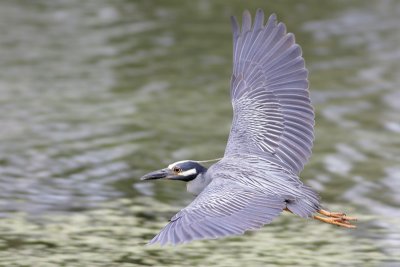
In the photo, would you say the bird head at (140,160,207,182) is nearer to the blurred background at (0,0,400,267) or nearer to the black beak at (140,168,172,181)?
the black beak at (140,168,172,181)

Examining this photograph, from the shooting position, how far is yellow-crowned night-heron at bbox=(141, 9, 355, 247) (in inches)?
247

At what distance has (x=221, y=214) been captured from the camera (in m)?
6.01

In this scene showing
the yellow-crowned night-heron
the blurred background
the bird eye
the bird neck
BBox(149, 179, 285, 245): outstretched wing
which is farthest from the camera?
the blurred background

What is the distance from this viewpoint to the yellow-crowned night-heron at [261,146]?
20.6 ft

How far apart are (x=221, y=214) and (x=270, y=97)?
5.58ft

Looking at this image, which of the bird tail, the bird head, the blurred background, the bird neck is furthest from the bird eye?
the bird tail

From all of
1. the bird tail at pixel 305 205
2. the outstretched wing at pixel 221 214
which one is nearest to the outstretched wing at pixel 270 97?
the bird tail at pixel 305 205

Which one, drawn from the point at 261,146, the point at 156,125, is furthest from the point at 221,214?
the point at 156,125

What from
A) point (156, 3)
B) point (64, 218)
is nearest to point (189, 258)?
point (64, 218)

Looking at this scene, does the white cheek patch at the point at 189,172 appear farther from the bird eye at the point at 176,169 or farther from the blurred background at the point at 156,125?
the blurred background at the point at 156,125

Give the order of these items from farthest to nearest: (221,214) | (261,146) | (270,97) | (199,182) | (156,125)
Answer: (156,125) → (270,97) → (261,146) → (199,182) → (221,214)

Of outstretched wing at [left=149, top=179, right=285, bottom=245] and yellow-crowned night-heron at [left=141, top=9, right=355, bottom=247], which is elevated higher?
yellow-crowned night-heron at [left=141, top=9, right=355, bottom=247]

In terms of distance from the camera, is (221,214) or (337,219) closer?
(221,214)

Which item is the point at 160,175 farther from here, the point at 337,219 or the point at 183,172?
the point at 337,219
